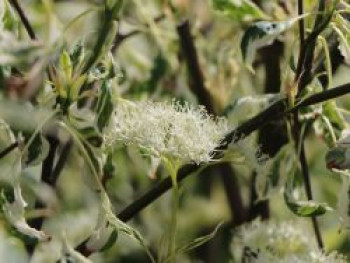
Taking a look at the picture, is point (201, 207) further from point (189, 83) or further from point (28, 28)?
point (28, 28)

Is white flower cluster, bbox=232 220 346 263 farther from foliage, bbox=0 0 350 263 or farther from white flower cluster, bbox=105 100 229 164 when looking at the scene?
white flower cluster, bbox=105 100 229 164

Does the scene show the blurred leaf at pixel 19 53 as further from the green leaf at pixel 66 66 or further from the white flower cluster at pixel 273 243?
the white flower cluster at pixel 273 243

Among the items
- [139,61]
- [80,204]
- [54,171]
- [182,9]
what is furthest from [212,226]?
[54,171]

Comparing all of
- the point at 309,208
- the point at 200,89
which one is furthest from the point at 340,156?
the point at 200,89

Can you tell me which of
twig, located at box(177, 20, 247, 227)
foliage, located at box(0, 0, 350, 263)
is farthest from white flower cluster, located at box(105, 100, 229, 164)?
twig, located at box(177, 20, 247, 227)

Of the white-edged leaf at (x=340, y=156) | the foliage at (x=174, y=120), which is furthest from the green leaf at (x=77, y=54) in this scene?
the white-edged leaf at (x=340, y=156)

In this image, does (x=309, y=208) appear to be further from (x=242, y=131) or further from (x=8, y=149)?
(x=8, y=149)
